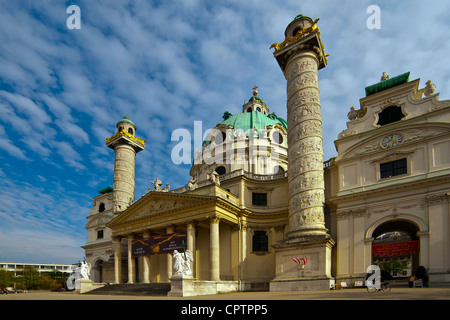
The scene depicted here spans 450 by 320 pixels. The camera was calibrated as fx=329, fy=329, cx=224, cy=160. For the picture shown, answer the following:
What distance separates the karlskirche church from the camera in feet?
77.5

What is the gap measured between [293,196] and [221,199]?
6.23 meters

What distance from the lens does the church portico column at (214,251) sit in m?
27.2

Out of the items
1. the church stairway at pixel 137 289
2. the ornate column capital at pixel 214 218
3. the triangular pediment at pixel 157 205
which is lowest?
the church stairway at pixel 137 289

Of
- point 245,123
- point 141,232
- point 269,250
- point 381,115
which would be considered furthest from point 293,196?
point 245,123

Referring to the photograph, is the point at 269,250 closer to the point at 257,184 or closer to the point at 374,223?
the point at 257,184

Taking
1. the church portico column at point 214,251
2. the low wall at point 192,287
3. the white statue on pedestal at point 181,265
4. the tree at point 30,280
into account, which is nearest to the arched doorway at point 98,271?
the tree at point 30,280

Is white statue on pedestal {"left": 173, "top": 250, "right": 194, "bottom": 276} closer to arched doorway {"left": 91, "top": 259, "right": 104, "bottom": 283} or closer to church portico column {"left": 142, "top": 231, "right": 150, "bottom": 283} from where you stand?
church portico column {"left": 142, "top": 231, "right": 150, "bottom": 283}

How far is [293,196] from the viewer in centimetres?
2617

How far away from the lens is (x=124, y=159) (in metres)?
43.6

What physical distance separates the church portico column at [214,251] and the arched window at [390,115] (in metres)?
16.1

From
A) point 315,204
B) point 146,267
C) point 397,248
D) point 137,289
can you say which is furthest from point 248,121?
point 137,289

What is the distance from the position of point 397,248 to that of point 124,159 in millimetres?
33066

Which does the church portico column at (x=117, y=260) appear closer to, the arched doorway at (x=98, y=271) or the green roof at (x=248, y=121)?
the arched doorway at (x=98, y=271)

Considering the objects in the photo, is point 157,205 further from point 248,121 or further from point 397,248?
point 397,248
